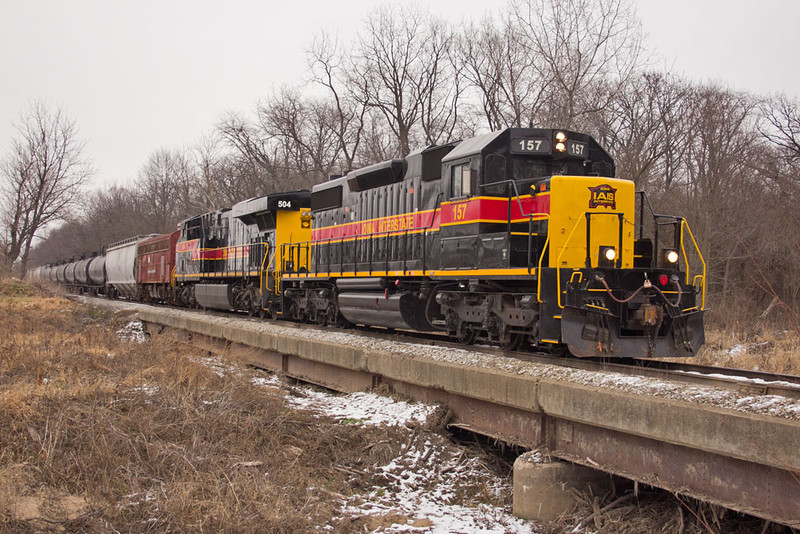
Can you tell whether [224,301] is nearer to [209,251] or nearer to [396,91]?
[209,251]

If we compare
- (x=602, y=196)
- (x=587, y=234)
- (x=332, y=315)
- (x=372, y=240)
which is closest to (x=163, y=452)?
(x=587, y=234)

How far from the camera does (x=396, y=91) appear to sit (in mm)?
35688

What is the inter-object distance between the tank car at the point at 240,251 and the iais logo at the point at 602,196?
944 centimetres

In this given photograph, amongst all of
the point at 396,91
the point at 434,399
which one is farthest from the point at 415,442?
the point at 396,91

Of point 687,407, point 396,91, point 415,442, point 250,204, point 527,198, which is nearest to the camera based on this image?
point 687,407

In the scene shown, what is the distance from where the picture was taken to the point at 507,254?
894cm

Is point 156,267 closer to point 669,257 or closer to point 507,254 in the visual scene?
point 507,254

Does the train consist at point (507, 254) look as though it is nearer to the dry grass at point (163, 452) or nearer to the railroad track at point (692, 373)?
the railroad track at point (692, 373)

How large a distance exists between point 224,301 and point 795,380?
16.5m

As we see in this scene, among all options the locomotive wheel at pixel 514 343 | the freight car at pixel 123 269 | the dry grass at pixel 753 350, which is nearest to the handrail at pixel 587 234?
the locomotive wheel at pixel 514 343

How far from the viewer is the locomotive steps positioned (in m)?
4.61

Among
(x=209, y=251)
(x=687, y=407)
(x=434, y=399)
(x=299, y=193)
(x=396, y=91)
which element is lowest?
(x=434, y=399)

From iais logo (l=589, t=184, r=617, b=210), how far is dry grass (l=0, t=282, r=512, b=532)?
4.01 m

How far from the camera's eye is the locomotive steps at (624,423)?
461cm
